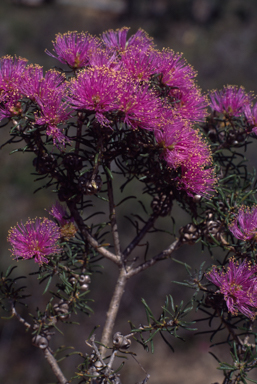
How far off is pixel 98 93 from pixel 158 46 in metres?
14.1

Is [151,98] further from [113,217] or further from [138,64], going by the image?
[113,217]

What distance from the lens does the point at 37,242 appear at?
1.02 meters

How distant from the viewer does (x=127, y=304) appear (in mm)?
5422

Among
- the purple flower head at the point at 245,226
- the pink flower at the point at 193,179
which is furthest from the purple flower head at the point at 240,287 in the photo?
the pink flower at the point at 193,179

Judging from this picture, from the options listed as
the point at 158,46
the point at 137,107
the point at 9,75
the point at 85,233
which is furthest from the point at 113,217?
the point at 158,46

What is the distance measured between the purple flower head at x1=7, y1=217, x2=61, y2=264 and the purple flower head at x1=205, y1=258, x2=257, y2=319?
0.46 meters

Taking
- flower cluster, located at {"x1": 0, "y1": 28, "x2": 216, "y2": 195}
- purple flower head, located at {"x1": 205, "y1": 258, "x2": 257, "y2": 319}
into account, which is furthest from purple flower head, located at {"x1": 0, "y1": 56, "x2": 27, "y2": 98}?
purple flower head, located at {"x1": 205, "y1": 258, "x2": 257, "y2": 319}

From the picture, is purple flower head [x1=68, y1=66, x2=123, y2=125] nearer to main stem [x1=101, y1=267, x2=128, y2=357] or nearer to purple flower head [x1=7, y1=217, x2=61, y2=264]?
purple flower head [x1=7, y1=217, x2=61, y2=264]

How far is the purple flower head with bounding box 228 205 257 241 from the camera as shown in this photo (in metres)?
1.00

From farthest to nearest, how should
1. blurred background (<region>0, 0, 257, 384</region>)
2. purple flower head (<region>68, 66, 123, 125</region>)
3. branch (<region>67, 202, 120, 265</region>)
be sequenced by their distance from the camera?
blurred background (<region>0, 0, 257, 384</region>), branch (<region>67, 202, 120, 265</region>), purple flower head (<region>68, 66, 123, 125</region>)

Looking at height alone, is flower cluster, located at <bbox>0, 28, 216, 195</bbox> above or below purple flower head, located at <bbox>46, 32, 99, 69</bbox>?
below

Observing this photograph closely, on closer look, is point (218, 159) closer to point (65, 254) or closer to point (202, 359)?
point (65, 254)

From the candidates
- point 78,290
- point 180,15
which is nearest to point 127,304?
point 78,290

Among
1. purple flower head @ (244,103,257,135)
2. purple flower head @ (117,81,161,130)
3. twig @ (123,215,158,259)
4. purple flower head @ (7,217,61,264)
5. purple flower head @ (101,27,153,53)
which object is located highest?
purple flower head @ (101,27,153,53)
